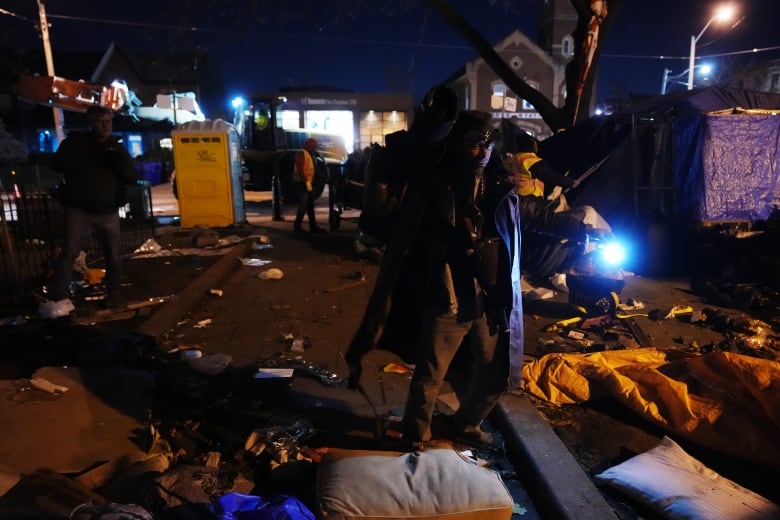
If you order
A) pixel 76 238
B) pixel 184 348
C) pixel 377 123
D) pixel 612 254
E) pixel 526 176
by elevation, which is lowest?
pixel 184 348

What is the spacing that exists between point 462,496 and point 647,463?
52.8 inches

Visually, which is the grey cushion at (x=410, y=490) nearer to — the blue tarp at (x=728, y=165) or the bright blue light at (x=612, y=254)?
the bright blue light at (x=612, y=254)

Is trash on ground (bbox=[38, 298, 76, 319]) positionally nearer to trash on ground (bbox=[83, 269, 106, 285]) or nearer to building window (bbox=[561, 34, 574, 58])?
trash on ground (bbox=[83, 269, 106, 285])

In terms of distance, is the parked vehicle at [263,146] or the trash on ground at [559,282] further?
the parked vehicle at [263,146]

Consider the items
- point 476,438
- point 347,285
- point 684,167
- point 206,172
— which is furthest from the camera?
point 206,172

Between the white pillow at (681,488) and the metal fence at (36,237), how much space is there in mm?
5888

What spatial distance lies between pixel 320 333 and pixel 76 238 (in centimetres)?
279

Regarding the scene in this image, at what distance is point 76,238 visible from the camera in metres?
5.55

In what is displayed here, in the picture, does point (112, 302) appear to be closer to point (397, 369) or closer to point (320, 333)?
point (320, 333)

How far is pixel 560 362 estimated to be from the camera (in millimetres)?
4094

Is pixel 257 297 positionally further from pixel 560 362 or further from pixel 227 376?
pixel 560 362

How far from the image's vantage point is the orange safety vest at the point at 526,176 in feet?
23.1

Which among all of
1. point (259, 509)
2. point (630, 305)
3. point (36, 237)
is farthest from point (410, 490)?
point (36, 237)

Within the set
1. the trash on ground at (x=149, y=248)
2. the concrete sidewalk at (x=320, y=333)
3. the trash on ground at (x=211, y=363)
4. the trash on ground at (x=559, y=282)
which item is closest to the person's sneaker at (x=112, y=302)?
the concrete sidewalk at (x=320, y=333)
